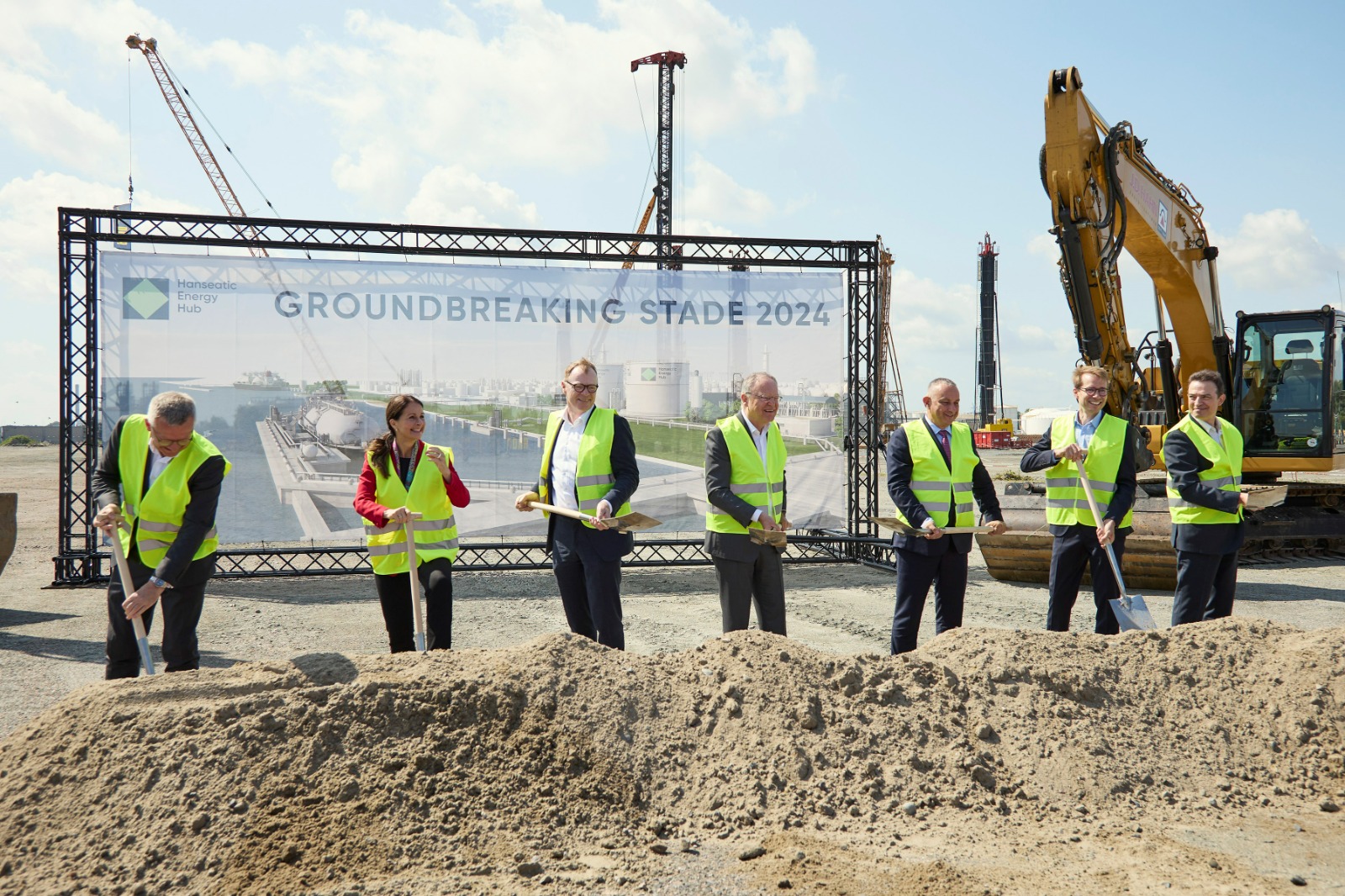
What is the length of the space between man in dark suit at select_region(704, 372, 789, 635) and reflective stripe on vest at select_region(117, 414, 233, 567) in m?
2.28

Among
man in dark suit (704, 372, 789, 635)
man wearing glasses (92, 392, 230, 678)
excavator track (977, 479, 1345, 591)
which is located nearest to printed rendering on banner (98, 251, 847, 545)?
excavator track (977, 479, 1345, 591)

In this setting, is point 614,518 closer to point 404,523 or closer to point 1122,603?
point 404,523

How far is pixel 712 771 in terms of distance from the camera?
3338mm

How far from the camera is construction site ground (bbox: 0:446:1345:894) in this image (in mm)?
2814

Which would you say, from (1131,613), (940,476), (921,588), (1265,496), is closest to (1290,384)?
(1265,496)

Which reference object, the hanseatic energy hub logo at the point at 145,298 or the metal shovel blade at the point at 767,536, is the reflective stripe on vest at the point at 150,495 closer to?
the metal shovel blade at the point at 767,536

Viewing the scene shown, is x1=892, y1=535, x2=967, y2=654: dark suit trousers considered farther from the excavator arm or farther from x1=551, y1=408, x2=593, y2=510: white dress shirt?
the excavator arm

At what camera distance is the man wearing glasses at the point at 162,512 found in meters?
3.84

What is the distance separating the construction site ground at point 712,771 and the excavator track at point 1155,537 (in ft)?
15.6

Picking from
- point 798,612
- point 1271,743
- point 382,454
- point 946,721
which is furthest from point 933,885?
point 798,612

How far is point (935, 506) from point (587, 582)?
6.04 feet

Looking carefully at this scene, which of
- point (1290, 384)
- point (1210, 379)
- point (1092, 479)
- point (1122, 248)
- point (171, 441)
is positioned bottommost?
point (1092, 479)

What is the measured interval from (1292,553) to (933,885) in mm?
10287

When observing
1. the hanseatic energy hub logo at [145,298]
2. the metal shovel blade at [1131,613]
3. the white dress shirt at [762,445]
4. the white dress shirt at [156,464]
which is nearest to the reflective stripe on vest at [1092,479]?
the metal shovel blade at [1131,613]
